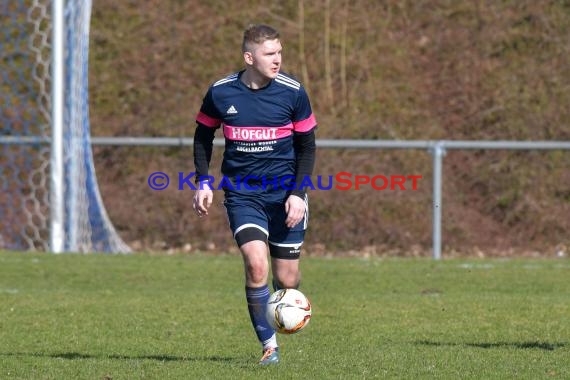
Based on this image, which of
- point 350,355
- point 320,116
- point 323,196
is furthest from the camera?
point 320,116

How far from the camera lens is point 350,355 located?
6.71 meters

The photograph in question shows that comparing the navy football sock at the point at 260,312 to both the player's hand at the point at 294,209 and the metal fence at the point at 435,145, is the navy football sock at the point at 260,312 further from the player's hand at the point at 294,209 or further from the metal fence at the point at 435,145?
the metal fence at the point at 435,145

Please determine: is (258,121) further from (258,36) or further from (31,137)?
(31,137)

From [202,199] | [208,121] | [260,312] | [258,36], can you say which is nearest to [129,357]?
[260,312]

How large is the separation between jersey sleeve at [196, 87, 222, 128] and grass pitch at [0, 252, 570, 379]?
1.35 m

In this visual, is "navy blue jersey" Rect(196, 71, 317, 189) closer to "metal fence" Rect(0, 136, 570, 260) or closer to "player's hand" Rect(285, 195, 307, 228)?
"player's hand" Rect(285, 195, 307, 228)

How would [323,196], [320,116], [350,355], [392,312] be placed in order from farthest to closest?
[320,116] → [323,196] → [392,312] → [350,355]

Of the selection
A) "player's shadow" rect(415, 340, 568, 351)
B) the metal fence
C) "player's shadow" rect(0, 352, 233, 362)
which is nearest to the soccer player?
"player's shadow" rect(0, 352, 233, 362)

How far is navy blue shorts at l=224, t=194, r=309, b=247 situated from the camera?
6.54 meters

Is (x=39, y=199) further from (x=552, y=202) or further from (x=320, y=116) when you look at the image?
(x=552, y=202)

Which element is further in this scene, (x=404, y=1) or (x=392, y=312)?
(x=404, y=1)

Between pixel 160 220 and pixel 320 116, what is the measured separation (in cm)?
277

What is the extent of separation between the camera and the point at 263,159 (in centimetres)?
664

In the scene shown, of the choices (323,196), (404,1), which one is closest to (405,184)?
(323,196)
